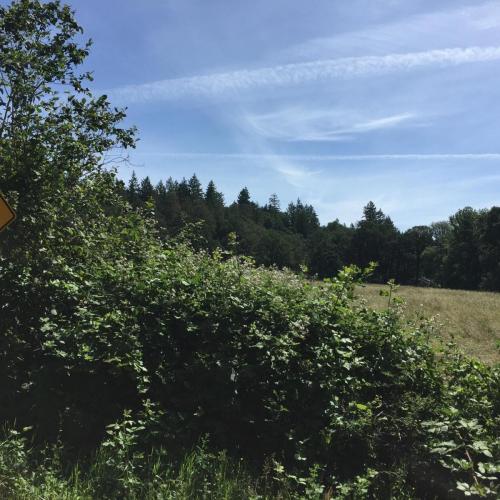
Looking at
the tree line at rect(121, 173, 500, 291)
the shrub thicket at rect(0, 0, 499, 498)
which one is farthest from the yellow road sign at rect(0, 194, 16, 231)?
the tree line at rect(121, 173, 500, 291)

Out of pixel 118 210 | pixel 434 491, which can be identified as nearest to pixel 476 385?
pixel 434 491

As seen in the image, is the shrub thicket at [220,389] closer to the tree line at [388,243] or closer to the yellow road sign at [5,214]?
the yellow road sign at [5,214]

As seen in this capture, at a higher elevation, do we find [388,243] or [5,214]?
[388,243]

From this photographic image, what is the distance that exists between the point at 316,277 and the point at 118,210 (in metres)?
4.05

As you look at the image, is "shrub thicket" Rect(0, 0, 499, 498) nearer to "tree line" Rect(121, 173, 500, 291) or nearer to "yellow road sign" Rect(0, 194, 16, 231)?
"yellow road sign" Rect(0, 194, 16, 231)

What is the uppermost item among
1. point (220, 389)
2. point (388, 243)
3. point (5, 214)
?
point (388, 243)

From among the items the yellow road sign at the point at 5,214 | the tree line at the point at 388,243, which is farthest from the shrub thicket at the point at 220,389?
the tree line at the point at 388,243

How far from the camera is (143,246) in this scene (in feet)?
23.6

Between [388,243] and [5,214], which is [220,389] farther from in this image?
[388,243]

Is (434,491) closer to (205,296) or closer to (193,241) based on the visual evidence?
(205,296)

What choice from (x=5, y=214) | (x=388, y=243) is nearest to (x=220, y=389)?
(x=5, y=214)

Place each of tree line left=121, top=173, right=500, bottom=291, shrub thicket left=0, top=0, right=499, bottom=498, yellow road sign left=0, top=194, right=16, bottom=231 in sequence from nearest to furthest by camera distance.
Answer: shrub thicket left=0, top=0, right=499, bottom=498
yellow road sign left=0, top=194, right=16, bottom=231
tree line left=121, top=173, right=500, bottom=291

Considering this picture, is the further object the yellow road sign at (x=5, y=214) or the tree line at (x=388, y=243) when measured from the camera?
the tree line at (x=388, y=243)

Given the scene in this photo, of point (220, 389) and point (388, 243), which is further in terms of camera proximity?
point (388, 243)
